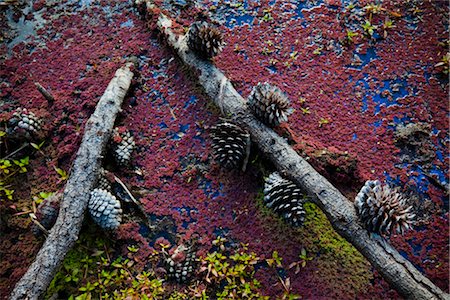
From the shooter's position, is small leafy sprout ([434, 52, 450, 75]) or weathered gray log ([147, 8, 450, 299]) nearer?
weathered gray log ([147, 8, 450, 299])

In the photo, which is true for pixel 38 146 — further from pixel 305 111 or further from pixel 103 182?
pixel 305 111

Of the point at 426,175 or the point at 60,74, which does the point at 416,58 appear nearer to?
the point at 426,175

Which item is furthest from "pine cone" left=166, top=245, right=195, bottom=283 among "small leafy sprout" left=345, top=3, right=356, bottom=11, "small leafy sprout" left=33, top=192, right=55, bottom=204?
"small leafy sprout" left=345, top=3, right=356, bottom=11

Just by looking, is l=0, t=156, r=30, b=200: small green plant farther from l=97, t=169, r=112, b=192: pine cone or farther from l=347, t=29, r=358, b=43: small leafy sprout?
l=347, t=29, r=358, b=43: small leafy sprout

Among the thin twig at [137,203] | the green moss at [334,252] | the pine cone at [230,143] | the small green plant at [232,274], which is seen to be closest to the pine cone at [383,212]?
the green moss at [334,252]

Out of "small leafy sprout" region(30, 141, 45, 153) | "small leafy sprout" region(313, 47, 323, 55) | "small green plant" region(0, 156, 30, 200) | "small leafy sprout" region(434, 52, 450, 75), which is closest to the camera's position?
"small green plant" region(0, 156, 30, 200)

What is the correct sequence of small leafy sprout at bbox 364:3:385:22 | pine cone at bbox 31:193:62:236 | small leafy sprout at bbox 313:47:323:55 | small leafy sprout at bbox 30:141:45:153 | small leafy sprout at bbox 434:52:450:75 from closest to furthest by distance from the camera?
pine cone at bbox 31:193:62:236 < small leafy sprout at bbox 30:141:45:153 < small leafy sprout at bbox 434:52:450:75 < small leafy sprout at bbox 313:47:323:55 < small leafy sprout at bbox 364:3:385:22

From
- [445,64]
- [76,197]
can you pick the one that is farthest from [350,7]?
[76,197]
